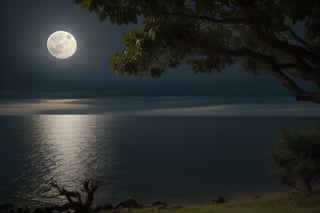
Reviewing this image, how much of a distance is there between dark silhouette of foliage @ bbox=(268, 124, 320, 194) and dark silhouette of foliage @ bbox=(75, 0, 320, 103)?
2431cm

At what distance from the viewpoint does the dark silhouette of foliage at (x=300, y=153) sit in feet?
113

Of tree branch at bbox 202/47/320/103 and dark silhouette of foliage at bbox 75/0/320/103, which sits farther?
tree branch at bbox 202/47/320/103

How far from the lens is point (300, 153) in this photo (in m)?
35.6

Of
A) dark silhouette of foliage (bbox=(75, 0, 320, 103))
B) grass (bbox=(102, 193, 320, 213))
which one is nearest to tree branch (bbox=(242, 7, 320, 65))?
dark silhouette of foliage (bbox=(75, 0, 320, 103))

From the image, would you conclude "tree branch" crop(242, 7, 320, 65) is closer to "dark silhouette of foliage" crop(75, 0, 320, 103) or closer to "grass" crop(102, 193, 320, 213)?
"dark silhouette of foliage" crop(75, 0, 320, 103)

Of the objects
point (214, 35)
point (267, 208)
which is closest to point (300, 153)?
point (267, 208)

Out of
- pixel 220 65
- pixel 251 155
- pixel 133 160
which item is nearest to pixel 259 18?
pixel 220 65

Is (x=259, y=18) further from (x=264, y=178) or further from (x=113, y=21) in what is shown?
(x=264, y=178)

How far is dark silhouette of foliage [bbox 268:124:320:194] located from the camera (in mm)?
34531

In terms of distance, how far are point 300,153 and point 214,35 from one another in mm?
29294

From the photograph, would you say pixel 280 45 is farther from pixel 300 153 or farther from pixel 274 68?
pixel 300 153

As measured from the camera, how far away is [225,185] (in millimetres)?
67750

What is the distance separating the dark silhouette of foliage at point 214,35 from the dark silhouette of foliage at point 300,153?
24313 mm

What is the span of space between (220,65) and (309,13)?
770 centimetres
